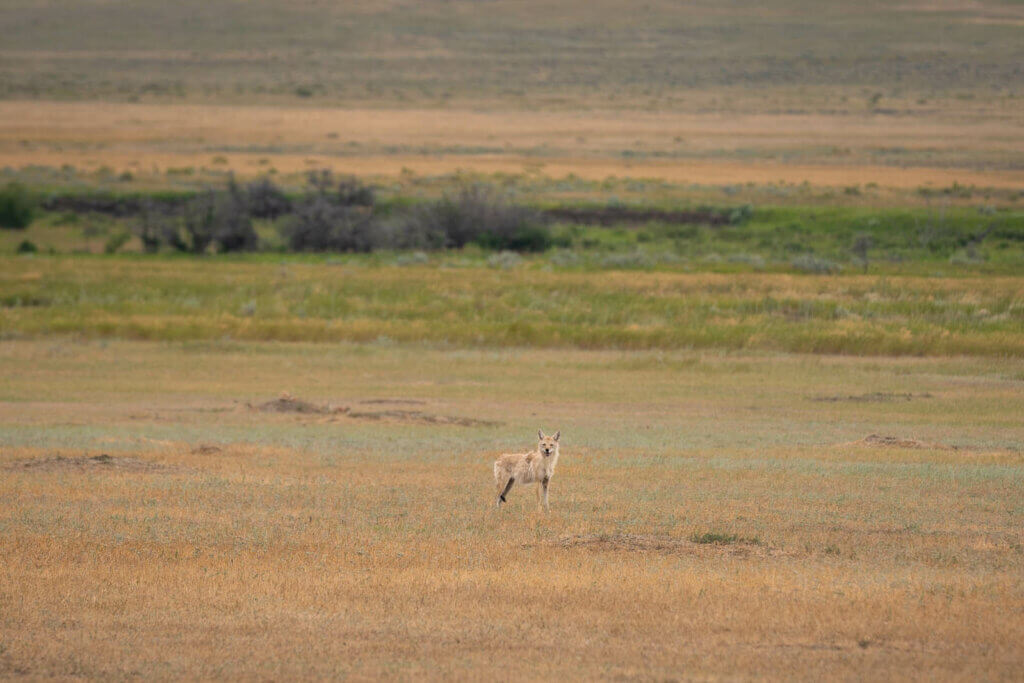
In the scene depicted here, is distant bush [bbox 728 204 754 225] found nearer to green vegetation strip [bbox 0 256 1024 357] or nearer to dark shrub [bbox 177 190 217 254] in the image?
green vegetation strip [bbox 0 256 1024 357]

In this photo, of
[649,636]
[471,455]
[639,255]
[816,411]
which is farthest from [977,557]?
[639,255]

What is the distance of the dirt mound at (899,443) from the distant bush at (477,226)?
37674 mm

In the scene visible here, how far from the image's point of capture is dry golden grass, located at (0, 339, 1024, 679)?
32.0 feet

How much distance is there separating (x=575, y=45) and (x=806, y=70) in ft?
122

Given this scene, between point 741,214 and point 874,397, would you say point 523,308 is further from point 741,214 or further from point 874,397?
point 741,214

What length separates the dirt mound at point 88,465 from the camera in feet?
58.7

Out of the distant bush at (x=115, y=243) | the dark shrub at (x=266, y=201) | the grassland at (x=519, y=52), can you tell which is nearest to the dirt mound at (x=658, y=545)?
the distant bush at (x=115, y=243)

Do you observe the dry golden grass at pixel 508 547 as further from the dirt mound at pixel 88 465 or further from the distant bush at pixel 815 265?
the distant bush at pixel 815 265

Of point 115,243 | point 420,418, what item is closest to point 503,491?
point 420,418

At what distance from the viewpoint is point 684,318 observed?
133ft

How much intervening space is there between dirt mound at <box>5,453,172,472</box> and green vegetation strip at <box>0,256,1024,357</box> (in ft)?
67.6

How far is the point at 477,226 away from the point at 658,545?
4729cm

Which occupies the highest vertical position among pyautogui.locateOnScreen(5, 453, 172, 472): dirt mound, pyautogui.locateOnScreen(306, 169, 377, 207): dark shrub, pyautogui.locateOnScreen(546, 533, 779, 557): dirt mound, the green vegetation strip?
pyautogui.locateOnScreen(306, 169, 377, 207): dark shrub

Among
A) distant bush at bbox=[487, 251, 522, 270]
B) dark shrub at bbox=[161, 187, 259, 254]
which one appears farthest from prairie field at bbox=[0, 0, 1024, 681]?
distant bush at bbox=[487, 251, 522, 270]
